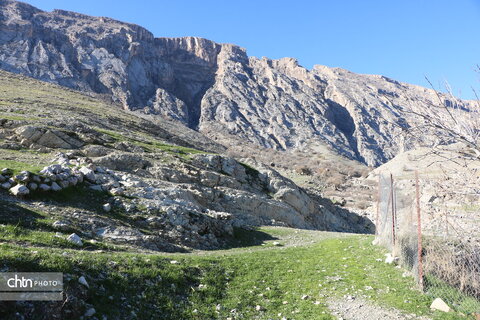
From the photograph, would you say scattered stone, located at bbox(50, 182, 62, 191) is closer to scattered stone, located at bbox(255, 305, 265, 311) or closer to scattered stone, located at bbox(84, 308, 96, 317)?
scattered stone, located at bbox(84, 308, 96, 317)

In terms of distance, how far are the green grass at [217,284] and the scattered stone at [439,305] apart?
0.20 m

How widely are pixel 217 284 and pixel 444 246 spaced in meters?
8.31

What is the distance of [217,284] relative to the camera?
11.1 meters

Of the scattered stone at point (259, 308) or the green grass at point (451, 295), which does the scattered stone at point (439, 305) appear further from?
the scattered stone at point (259, 308)

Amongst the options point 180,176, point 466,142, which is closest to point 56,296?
point 466,142

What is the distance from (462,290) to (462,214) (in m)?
2.59

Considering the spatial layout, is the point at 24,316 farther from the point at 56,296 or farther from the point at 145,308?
the point at 145,308

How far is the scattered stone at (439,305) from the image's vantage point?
9.21 metres

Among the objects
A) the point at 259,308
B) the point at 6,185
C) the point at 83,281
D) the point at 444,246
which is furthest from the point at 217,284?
the point at 6,185

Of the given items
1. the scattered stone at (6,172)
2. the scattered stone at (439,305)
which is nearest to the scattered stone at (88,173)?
the scattered stone at (6,172)

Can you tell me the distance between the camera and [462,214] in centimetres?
1026

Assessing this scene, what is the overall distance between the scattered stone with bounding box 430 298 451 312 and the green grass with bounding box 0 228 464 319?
20 centimetres

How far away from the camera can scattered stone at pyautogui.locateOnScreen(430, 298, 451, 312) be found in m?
9.21

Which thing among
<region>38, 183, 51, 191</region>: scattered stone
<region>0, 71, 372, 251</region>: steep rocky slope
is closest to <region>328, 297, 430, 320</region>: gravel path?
<region>0, 71, 372, 251</region>: steep rocky slope
